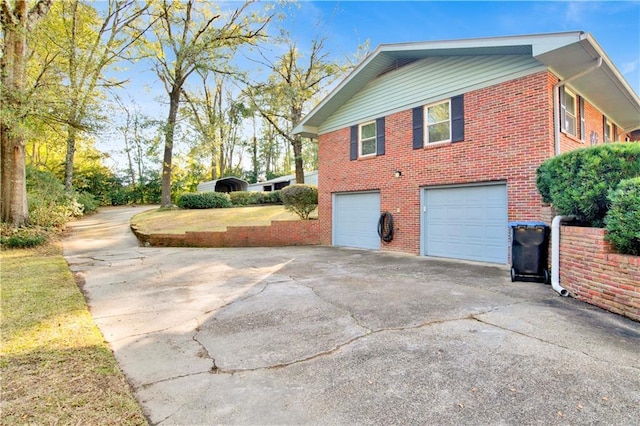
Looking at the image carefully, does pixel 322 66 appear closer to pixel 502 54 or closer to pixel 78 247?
pixel 502 54

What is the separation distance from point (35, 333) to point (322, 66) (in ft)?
70.4

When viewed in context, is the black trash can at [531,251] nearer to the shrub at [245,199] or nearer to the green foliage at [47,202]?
the green foliage at [47,202]

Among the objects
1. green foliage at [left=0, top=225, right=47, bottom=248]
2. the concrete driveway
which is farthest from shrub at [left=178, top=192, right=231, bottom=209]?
the concrete driveway

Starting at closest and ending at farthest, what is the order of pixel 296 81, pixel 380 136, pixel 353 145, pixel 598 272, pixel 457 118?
pixel 598 272
pixel 457 118
pixel 380 136
pixel 353 145
pixel 296 81

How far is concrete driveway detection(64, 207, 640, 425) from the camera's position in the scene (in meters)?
2.23

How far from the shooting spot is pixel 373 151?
10.5m

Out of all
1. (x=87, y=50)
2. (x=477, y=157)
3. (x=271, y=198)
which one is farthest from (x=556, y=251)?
(x=271, y=198)

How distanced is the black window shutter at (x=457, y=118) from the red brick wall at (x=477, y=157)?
0.11 meters

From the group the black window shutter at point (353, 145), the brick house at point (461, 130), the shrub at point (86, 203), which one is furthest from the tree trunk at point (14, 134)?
the black window shutter at point (353, 145)

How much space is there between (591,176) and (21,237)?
1383 centimetres

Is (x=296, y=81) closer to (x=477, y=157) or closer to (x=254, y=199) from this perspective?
(x=254, y=199)

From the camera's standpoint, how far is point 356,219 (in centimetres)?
1107

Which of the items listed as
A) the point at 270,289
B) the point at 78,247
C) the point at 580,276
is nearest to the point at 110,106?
the point at 78,247

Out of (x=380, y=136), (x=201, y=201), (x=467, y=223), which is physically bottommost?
(x=467, y=223)
